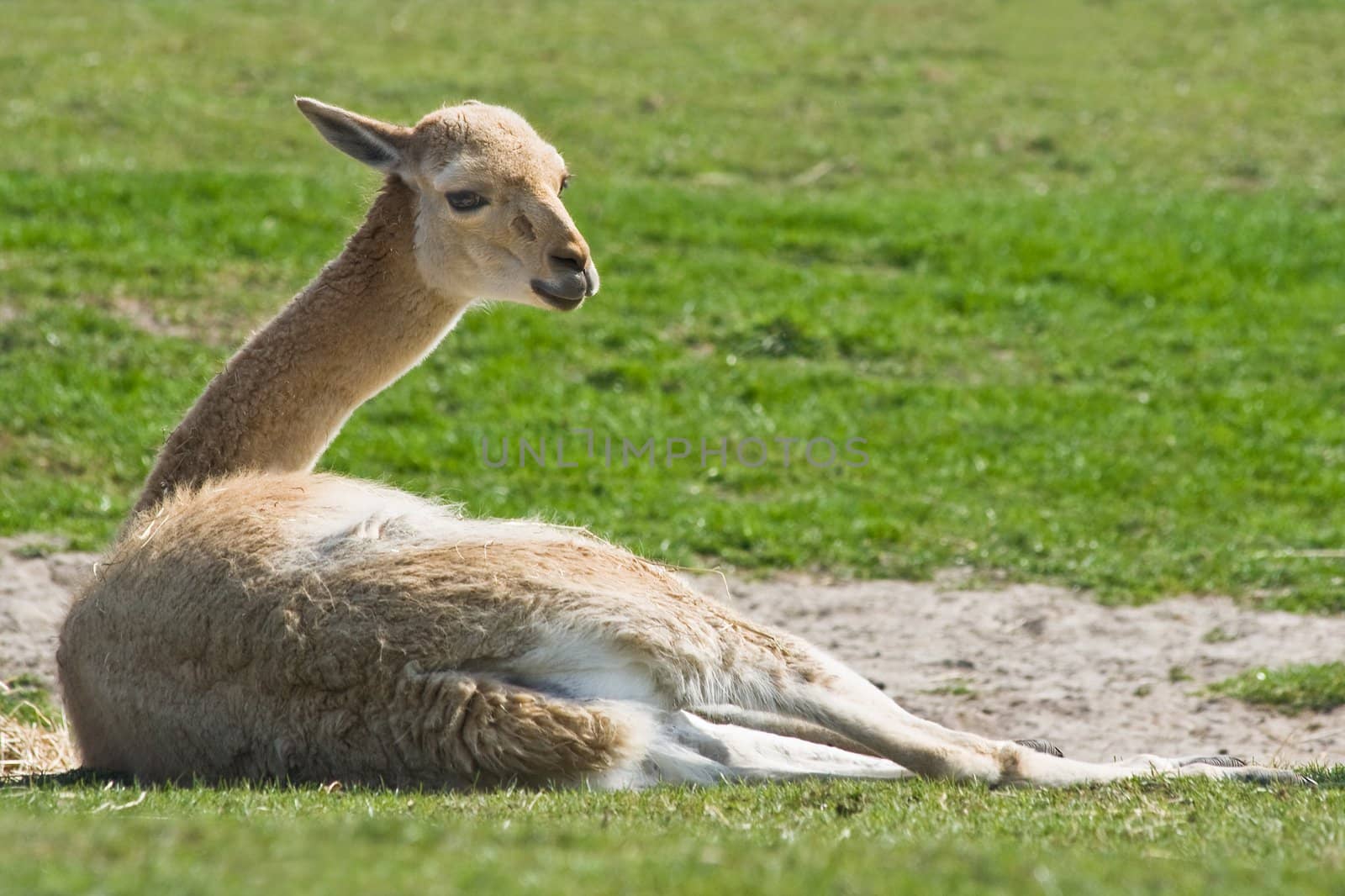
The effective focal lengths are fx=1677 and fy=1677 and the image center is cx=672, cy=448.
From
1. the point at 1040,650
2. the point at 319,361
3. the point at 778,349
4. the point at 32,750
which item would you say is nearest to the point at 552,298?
the point at 319,361

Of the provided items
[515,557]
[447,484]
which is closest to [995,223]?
[447,484]

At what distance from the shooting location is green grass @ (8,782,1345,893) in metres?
2.96

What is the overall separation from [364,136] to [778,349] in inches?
272

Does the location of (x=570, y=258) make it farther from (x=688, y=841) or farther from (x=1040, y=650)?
(x=1040, y=650)

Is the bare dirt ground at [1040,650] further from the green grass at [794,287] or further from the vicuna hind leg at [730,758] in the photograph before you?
the vicuna hind leg at [730,758]

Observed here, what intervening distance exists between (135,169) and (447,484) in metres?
6.96

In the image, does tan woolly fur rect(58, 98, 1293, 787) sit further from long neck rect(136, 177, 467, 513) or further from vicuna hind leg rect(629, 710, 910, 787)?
long neck rect(136, 177, 467, 513)

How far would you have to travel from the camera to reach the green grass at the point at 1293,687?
725 cm

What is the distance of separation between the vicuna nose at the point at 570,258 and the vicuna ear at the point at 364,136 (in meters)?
0.76

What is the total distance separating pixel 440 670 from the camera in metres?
4.66

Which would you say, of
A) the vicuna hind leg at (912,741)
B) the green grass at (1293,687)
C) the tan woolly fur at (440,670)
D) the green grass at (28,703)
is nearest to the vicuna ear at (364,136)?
the tan woolly fur at (440,670)

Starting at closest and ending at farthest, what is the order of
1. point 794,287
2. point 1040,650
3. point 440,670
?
point 440,670 < point 1040,650 < point 794,287

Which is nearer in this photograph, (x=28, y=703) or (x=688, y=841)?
(x=688, y=841)

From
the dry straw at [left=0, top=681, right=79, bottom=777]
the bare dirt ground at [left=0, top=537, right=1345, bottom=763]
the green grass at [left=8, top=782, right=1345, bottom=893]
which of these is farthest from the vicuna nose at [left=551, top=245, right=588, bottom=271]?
the dry straw at [left=0, top=681, right=79, bottom=777]
